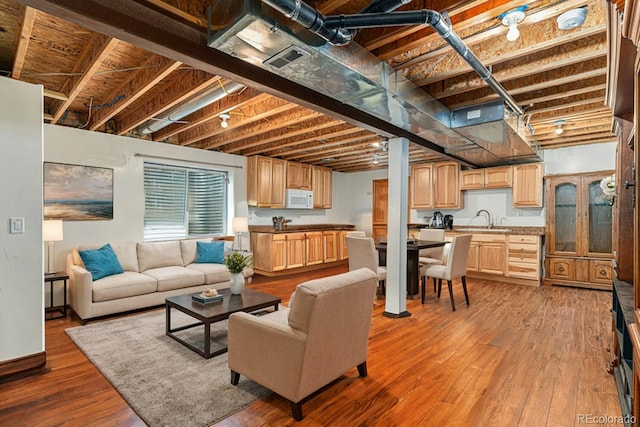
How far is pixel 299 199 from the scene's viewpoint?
709 centimetres

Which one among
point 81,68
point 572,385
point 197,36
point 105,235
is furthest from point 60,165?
point 572,385

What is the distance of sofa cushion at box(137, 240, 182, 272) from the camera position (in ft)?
14.5

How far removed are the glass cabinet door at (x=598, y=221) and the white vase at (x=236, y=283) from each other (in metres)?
5.61

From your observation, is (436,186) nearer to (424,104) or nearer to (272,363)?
(424,104)

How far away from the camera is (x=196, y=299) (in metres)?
3.04

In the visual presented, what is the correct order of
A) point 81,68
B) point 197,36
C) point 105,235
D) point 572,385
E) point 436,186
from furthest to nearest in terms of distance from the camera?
point 436,186 < point 105,235 < point 81,68 < point 572,385 < point 197,36

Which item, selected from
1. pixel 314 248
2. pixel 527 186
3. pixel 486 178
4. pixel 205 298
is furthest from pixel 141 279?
pixel 527 186

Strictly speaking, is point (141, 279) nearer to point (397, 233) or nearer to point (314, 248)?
point (397, 233)

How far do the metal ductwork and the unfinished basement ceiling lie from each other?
158mm

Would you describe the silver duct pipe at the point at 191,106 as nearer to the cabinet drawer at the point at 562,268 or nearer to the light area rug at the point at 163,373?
the light area rug at the point at 163,373

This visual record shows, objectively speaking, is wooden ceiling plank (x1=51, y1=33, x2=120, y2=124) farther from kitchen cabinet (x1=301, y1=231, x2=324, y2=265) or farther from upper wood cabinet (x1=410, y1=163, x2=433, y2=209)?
upper wood cabinet (x1=410, y1=163, x2=433, y2=209)

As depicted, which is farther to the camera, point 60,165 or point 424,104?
point 60,165

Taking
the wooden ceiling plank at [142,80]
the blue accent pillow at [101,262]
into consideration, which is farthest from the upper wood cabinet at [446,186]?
the blue accent pillow at [101,262]

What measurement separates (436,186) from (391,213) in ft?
11.2
